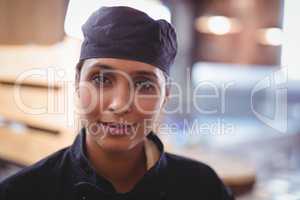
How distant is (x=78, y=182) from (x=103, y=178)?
31mm

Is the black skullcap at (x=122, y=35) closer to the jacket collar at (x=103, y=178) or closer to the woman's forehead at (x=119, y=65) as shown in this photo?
the woman's forehead at (x=119, y=65)

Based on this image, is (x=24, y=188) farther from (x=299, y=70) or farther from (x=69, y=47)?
(x=299, y=70)

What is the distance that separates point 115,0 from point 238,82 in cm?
47

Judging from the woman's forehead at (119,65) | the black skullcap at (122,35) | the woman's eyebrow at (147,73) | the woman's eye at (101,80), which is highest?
the black skullcap at (122,35)

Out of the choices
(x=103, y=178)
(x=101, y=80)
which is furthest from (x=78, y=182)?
(x=101, y=80)

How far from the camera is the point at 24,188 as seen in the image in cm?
47

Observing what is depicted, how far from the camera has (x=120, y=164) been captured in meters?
0.49

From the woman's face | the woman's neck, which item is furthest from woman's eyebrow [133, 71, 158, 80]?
the woman's neck

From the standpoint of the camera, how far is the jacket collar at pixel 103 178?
47cm

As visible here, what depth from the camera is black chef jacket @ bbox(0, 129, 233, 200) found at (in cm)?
47

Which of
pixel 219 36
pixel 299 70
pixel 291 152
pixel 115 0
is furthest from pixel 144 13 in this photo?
pixel 219 36

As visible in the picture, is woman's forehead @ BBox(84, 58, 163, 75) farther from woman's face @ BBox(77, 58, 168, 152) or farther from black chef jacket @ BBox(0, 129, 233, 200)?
black chef jacket @ BBox(0, 129, 233, 200)

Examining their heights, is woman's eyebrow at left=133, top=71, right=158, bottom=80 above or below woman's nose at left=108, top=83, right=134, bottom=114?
above

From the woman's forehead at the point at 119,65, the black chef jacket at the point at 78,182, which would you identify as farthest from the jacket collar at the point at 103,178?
the woman's forehead at the point at 119,65
